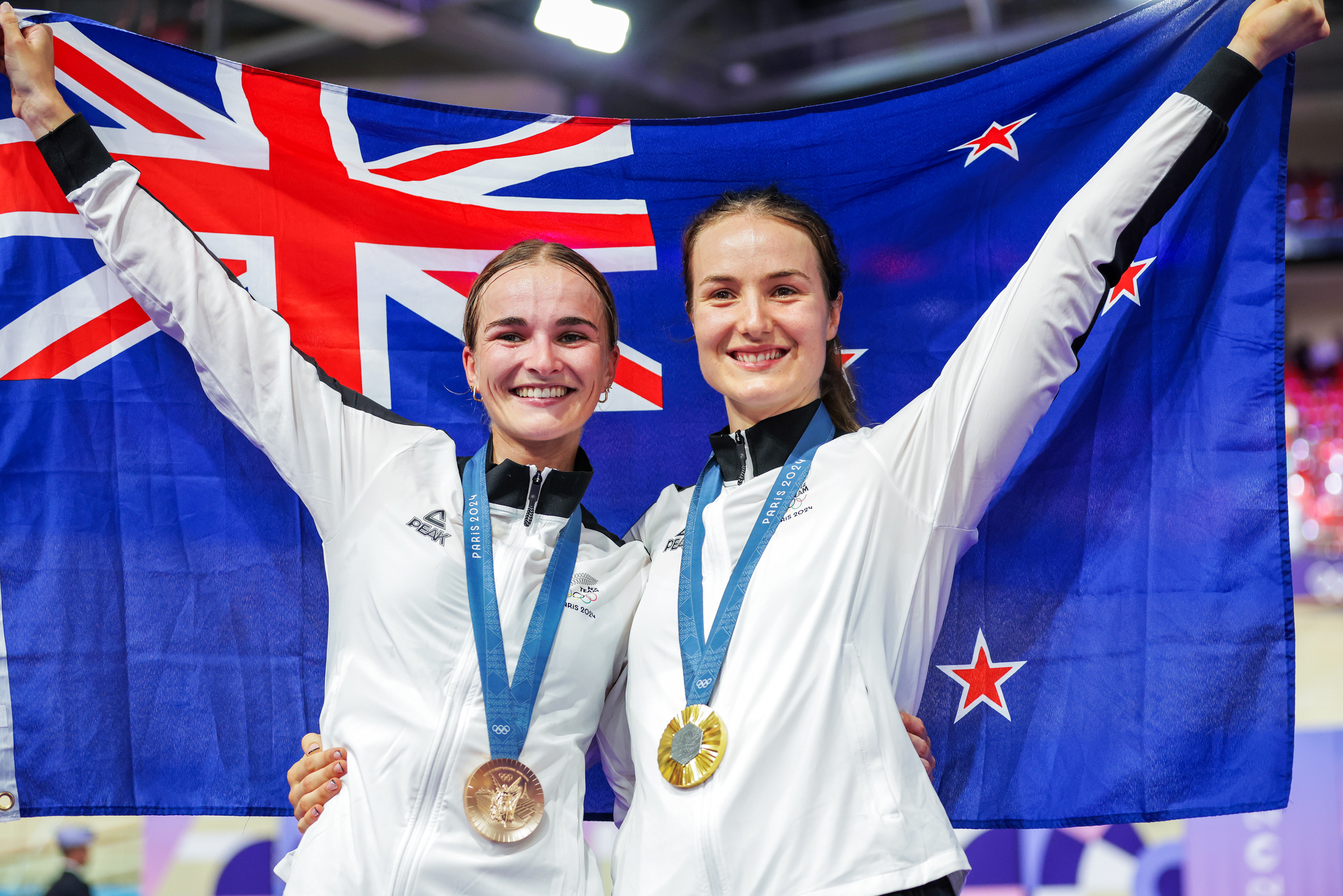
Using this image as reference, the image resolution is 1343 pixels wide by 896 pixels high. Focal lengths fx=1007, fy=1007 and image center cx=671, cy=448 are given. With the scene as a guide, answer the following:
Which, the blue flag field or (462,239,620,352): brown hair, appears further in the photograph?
the blue flag field

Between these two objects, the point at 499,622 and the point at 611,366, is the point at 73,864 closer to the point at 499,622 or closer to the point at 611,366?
the point at 499,622

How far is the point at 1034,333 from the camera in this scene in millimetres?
1875

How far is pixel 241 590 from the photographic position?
2.62 m

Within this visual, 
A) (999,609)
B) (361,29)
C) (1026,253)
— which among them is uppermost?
(361,29)

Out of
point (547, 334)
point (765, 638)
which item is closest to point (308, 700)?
point (547, 334)

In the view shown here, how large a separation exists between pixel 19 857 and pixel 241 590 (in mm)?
2682

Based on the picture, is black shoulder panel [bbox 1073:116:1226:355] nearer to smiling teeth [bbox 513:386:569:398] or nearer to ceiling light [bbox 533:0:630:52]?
smiling teeth [bbox 513:386:569:398]

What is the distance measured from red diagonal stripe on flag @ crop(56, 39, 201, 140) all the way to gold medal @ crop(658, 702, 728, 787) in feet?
6.56

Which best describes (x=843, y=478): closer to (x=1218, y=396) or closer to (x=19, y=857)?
(x=1218, y=396)

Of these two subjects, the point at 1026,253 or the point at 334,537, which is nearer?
the point at 334,537

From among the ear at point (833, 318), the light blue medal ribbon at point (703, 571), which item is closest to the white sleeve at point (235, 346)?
the light blue medal ribbon at point (703, 571)

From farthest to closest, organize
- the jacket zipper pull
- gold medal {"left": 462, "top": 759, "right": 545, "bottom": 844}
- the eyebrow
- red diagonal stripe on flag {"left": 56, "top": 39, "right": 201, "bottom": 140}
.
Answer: red diagonal stripe on flag {"left": 56, "top": 39, "right": 201, "bottom": 140} < the eyebrow < the jacket zipper pull < gold medal {"left": 462, "top": 759, "right": 545, "bottom": 844}

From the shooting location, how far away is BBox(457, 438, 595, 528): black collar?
2.06 metres

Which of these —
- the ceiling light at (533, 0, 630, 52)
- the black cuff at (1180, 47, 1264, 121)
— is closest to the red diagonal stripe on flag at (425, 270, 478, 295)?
the black cuff at (1180, 47, 1264, 121)
